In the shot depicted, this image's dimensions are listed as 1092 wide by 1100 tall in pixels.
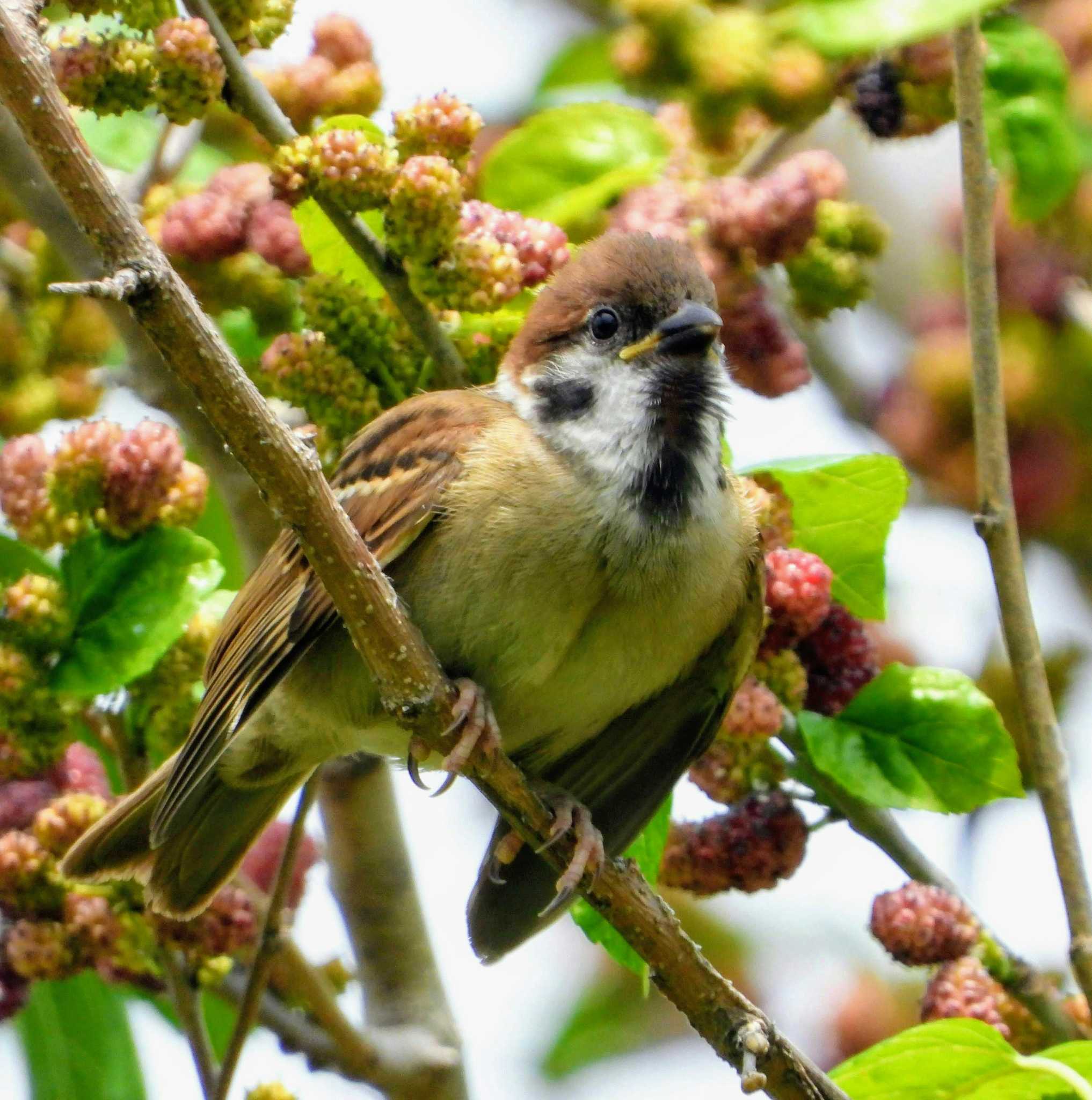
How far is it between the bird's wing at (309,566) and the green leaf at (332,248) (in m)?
0.24

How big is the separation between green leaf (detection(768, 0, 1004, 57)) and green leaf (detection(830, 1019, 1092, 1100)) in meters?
1.64

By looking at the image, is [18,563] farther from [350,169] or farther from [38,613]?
[350,169]

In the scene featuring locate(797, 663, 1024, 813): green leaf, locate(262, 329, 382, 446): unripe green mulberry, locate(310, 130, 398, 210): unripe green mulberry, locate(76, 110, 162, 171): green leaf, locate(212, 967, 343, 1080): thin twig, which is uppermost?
locate(76, 110, 162, 171): green leaf

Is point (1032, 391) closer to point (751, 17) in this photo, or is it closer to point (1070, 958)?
point (751, 17)

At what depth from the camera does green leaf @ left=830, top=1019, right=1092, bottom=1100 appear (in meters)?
2.66

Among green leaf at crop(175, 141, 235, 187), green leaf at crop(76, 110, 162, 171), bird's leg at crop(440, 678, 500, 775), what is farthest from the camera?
green leaf at crop(175, 141, 235, 187)

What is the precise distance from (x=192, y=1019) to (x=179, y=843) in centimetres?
38

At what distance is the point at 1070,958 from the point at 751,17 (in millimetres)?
2065

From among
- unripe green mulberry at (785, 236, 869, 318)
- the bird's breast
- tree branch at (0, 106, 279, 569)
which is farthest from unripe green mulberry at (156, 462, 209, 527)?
unripe green mulberry at (785, 236, 869, 318)

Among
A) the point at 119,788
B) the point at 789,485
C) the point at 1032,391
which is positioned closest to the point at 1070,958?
the point at 789,485

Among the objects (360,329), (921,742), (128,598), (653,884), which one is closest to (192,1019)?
(128,598)

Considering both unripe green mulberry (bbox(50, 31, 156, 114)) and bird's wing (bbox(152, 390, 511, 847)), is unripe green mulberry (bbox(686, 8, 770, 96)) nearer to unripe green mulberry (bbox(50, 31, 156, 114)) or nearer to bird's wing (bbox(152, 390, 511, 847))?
bird's wing (bbox(152, 390, 511, 847))

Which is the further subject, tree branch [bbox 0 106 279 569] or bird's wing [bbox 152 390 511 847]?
tree branch [bbox 0 106 279 569]

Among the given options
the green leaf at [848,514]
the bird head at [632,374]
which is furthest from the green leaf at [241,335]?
the green leaf at [848,514]
